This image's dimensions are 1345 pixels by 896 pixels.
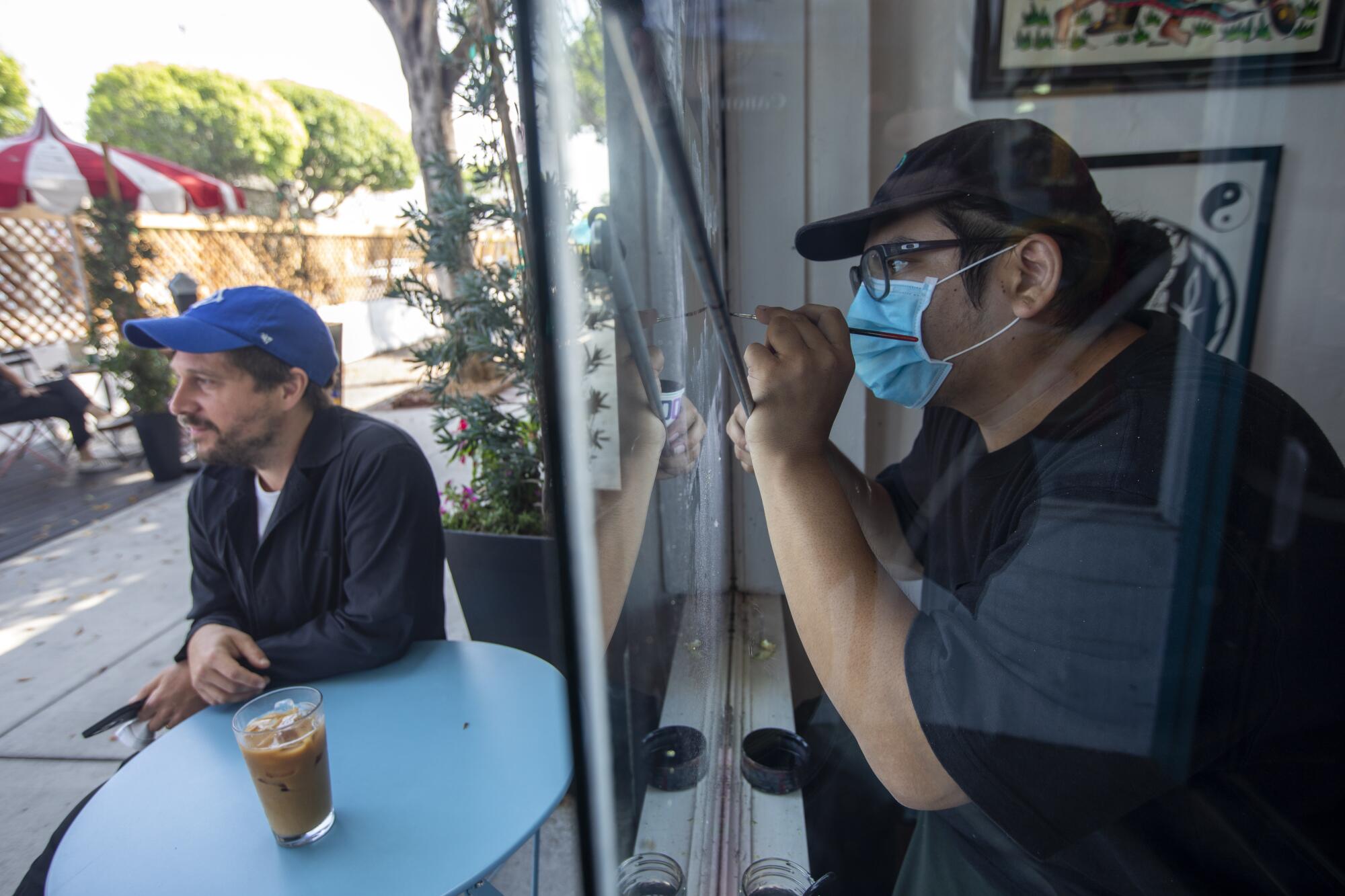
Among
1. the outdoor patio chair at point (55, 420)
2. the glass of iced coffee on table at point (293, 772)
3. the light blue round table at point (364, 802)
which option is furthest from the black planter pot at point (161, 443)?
the glass of iced coffee on table at point (293, 772)

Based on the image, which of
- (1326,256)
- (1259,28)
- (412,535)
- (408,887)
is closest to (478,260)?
(412,535)

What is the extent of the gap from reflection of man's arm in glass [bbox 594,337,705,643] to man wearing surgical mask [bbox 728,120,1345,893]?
11 centimetres

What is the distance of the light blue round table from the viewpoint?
3.25 ft

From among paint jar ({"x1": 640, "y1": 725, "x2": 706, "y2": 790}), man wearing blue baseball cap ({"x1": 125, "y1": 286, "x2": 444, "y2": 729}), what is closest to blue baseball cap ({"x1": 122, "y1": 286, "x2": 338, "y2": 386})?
man wearing blue baseball cap ({"x1": 125, "y1": 286, "x2": 444, "y2": 729})

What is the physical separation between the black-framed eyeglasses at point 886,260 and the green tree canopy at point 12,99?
2019 cm

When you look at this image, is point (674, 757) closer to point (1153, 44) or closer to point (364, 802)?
point (364, 802)

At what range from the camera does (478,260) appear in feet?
7.61

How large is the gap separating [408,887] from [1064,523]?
91 cm

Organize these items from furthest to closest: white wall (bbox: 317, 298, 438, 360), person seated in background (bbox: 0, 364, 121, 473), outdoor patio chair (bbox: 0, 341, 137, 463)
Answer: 1. white wall (bbox: 317, 298, 438, 360)
2. outdoor patio chair (bbox: 0, 341, 137, 463)
3. person seated in background (bbox: 0, 364, 121, 473)

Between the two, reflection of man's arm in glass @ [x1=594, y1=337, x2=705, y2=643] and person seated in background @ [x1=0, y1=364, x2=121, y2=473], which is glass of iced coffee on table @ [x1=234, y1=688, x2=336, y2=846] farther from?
person seated in background @ [x1=0, y1=364, x2=121, y2=473]

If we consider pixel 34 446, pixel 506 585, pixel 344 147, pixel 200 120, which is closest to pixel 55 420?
pixel 34 446

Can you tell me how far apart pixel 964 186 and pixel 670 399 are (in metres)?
0.42

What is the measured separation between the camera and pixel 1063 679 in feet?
2.03

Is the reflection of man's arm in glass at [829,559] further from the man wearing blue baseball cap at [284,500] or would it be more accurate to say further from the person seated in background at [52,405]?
the person seated in background at [52,405]
